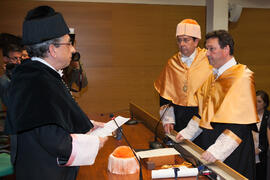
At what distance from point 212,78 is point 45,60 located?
4.85 feet

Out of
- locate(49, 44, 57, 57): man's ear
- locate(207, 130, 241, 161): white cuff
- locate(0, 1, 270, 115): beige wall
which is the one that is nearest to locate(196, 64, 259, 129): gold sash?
locate(207, 130, 241, 161): white cuff

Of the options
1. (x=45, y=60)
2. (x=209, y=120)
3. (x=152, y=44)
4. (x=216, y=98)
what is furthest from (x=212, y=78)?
(x=152, y=44)

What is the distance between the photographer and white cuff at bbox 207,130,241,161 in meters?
1.97

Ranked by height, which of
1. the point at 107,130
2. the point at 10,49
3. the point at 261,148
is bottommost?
the point at 261,148

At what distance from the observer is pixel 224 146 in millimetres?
2004

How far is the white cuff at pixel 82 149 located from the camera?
4.79 feet

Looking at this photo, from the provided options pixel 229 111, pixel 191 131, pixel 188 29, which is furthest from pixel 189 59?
pixel 229 111

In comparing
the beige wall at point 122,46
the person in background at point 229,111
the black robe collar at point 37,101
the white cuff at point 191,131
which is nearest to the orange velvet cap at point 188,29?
the person in background at point 229,111

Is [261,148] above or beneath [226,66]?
beneath

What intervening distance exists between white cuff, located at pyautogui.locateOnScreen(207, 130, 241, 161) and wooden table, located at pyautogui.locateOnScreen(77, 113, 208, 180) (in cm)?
39

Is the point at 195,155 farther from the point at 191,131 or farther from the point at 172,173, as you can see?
the point at 191,131

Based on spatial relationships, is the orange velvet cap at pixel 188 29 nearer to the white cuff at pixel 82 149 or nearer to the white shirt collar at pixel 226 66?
the white shirt collar at pixel 226 66

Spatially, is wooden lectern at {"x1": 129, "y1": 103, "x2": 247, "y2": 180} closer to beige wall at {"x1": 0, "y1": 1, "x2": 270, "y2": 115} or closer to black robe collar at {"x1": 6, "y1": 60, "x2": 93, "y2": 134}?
black robe collar at {"x1": 6, "y1": 60, "x2": 93, "y2": 134}

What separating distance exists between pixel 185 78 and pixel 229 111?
939 millimetres
